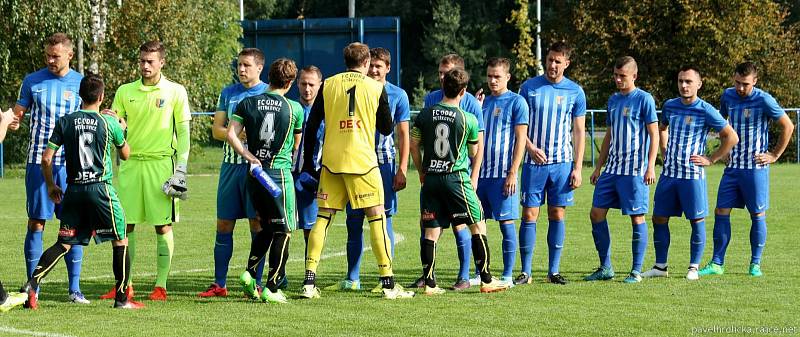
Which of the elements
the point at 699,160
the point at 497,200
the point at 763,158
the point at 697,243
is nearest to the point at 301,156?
the point at 497,200

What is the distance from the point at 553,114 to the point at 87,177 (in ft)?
14.5

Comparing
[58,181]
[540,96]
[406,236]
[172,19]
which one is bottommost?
[406,236]

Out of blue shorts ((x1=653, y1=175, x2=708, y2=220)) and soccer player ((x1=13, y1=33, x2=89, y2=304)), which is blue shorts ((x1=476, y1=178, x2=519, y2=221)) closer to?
blue shorts ((x1=653, y1=175, x2=708, y2=220))

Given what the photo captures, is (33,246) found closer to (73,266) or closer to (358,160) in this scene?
(73,266)

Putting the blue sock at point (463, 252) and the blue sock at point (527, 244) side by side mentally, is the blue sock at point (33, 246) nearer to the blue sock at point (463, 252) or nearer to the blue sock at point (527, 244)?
the blue sock at point (463, 252)

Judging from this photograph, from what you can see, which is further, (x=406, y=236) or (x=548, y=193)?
(x=406, y=236)

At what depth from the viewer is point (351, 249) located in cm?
1109

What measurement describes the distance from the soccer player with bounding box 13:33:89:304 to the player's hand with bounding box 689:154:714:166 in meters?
5.75

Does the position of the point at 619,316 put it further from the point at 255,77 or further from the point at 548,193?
the point at 255,77

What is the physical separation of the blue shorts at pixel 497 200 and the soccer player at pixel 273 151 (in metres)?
2.03

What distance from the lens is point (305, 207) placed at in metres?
11.2

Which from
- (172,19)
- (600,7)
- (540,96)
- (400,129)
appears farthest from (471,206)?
(600,7)

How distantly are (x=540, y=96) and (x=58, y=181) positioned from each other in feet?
14.6

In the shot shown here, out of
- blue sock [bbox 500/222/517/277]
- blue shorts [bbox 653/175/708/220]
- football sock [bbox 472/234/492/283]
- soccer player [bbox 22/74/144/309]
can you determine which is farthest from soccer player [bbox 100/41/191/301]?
blue shorts [bbox 653/175/708/220]
